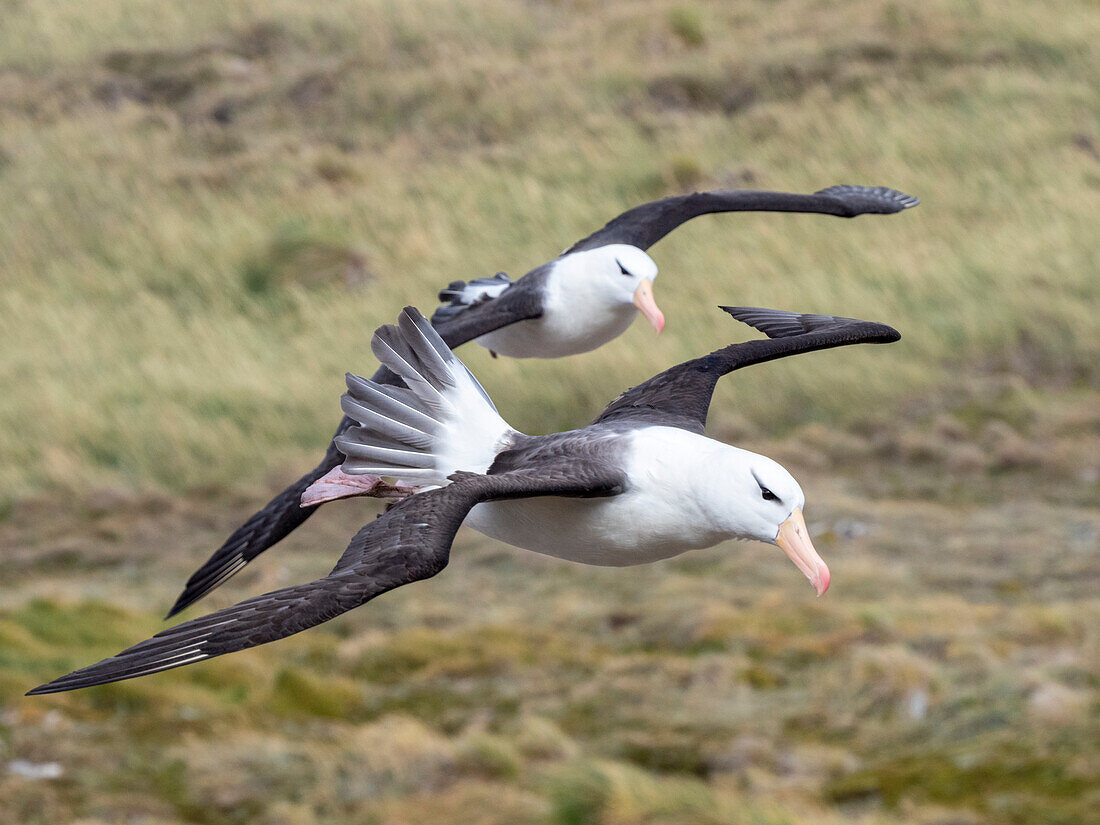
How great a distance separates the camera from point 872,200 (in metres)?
10.2

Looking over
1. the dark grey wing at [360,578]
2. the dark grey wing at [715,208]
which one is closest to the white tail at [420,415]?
the dark grey wing at [360,578]

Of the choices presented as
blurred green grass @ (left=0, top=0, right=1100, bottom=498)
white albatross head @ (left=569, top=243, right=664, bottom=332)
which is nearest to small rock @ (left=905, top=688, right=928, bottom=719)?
blurred green grass @ (left=0, top=0, right=1100, bottom=498)

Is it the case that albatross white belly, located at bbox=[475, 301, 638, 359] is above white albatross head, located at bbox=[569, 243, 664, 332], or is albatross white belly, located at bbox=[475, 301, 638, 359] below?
below

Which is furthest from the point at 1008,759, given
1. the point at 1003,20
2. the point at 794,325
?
the point at 1003,20

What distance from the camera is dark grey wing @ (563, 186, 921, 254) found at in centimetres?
970

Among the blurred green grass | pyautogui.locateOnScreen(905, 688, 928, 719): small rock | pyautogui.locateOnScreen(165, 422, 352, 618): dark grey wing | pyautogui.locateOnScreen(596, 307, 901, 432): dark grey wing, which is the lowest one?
pyautogui.locateOnScreen(905, 688, 928, 719): small rock

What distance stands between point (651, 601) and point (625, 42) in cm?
1644

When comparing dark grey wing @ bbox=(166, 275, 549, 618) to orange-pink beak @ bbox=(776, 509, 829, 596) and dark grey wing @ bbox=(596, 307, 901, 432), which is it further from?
orange-pink beak @ bbox=(776, 509, 829, 596)

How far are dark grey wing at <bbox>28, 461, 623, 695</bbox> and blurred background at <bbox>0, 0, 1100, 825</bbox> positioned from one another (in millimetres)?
6841

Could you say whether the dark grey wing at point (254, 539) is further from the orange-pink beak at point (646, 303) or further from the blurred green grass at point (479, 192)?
the blurred green grass at point (479, 192)

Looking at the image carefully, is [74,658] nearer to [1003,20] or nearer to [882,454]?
[882,454]

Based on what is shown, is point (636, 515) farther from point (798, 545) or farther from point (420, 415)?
point (420, 415)

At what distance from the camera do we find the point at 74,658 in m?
15.1

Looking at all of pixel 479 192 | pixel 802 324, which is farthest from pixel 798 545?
pixel 479 192
